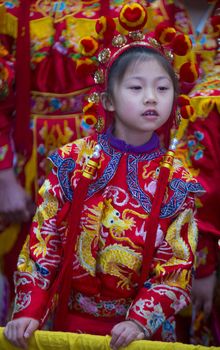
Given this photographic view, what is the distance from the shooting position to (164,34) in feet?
5.86

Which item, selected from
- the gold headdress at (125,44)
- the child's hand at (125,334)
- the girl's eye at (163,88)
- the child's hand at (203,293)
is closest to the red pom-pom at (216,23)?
the gold headdress at (125,44)

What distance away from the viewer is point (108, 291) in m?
1.79

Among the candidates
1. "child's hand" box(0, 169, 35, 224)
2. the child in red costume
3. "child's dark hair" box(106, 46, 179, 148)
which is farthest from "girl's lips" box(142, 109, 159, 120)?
"child's hand" box(0, 169, 35, 224)

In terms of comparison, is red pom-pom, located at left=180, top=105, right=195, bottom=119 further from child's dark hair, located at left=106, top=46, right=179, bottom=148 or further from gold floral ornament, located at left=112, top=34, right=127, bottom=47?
gold floral ornament, located at left=112, top=34, right=127, bottom=47

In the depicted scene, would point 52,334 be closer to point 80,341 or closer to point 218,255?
point 80,341

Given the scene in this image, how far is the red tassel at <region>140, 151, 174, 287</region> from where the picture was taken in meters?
1.72

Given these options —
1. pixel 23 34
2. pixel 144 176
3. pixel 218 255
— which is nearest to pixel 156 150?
pixel 144 176

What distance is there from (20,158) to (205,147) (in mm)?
583

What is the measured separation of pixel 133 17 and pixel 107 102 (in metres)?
0.22

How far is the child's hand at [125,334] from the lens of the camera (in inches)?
61.4

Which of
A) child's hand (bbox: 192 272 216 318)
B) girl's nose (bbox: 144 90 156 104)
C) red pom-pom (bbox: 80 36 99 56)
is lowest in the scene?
child's hand (bbox: 192 272 216 318)

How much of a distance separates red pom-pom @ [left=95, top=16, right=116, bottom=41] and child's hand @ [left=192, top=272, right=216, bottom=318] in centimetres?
76

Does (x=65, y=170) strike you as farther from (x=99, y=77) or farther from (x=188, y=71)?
(x=188, y=71)

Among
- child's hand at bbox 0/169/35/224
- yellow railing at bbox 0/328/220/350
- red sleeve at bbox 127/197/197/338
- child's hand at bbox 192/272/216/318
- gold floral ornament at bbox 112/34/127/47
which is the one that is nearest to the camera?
yellow railing at bbox 0/328/220/350
